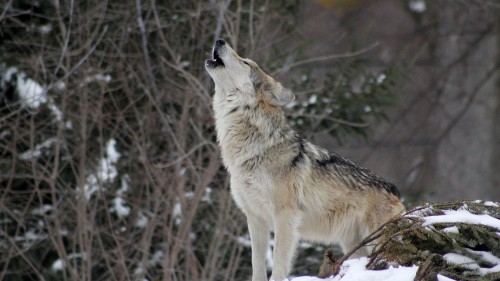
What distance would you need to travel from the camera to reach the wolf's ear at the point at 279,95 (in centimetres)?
697

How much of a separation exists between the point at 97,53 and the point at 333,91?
11.0 feet

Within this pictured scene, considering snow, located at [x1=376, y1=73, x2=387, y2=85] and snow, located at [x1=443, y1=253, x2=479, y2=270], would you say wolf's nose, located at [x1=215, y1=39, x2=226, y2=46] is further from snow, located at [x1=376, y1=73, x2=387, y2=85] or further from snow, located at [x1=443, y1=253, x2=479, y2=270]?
snow, located at [x1=376, y1=73, x2=387, y2=85]

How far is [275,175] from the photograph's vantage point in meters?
6.70

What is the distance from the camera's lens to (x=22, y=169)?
10352 millimetres

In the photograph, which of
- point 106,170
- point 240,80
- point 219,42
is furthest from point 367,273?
point 106,170

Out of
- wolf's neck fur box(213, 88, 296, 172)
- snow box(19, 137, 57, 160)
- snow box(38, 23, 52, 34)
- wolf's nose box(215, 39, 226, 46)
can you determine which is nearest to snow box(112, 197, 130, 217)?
snow box(19, 137, 57, 160)

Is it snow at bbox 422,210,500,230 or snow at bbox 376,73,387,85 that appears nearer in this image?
snow at bbox 422,210,500,230

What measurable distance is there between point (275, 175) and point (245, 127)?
0.54 metres

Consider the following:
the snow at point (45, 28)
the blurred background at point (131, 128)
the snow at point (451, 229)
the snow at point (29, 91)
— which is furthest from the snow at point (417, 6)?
the snow at point (451, 229)

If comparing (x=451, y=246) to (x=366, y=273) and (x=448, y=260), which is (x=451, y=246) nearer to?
(x=448, y=260)

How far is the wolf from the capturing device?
668 centimetres

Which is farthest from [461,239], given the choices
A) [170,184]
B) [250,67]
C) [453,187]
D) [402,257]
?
[453,187]

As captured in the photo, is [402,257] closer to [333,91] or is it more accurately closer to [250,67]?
[250,67]

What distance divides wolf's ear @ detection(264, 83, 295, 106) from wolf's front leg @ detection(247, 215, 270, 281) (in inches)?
40.4
